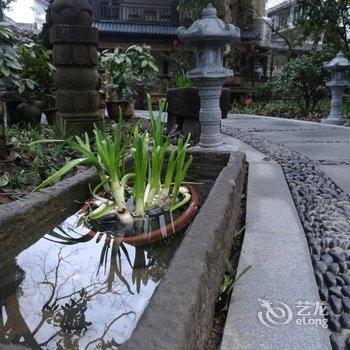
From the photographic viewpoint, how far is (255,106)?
10.2 metres

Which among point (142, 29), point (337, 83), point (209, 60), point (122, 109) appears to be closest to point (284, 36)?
point (142, 29)

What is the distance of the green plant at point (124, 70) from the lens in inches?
247

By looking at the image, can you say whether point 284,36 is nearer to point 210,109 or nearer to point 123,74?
point 123,74

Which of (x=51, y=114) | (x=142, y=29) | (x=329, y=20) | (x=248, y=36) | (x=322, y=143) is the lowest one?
(x=322, y=143)

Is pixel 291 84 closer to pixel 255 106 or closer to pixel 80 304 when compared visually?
pixel 255 106

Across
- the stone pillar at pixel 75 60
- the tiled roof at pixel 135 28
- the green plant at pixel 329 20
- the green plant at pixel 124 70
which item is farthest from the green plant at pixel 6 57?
the tiled roof at pixel 135 28

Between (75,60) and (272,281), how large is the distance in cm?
338

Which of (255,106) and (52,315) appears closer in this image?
(52,315)

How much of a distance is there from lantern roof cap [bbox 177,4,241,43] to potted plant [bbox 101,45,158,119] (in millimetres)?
3437

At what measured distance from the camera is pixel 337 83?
629cm

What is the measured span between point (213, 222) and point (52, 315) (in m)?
0.58

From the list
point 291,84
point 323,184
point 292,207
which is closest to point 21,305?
point 292,207

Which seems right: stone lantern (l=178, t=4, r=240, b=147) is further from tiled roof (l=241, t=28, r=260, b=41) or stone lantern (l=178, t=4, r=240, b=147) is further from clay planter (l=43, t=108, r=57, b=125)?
tiled roof (l=241, t=28, r=260, b=41)

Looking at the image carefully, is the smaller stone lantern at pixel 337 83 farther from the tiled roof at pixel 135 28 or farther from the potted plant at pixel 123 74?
the tiled roof at pixel 135 28
